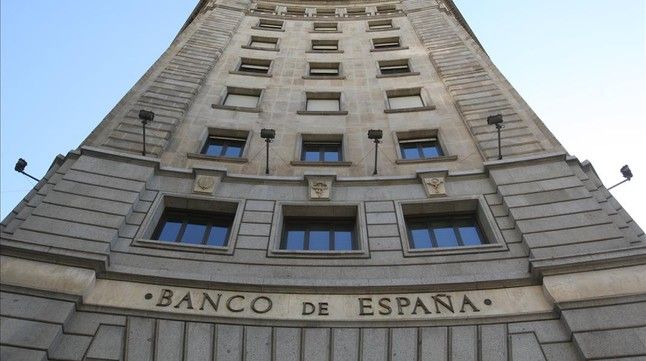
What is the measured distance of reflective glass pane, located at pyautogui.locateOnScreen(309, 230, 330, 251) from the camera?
14.3 meters

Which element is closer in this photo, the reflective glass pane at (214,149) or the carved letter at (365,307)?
the carved letter at (365,307)

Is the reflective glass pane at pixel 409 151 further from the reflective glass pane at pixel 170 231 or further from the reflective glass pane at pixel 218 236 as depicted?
the reflective glass pane at pixel 170 231

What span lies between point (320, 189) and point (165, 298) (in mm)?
5581

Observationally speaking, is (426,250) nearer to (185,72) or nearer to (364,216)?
(364,216)

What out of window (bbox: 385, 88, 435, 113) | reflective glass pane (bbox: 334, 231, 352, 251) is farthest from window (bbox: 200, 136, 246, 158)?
window (bbox: 385, 88, 435, 113)

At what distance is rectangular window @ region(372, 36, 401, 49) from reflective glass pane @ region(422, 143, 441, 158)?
416 inches

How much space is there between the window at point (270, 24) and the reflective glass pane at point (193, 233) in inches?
708

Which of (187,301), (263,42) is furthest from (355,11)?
(187,301)

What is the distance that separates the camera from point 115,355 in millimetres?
10258

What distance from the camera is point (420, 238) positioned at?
47.3 ft

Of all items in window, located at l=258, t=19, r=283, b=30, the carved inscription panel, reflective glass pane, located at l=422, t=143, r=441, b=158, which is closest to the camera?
the carved inscription panel

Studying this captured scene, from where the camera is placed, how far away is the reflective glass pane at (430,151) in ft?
58.9

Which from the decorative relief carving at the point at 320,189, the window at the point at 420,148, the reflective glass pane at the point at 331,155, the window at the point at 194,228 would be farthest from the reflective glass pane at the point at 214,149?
the window at the point at 420,148

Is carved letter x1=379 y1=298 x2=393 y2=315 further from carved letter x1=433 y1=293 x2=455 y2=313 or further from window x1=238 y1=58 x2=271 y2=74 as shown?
window x1=238 y1=58 x2=271 y2=74
